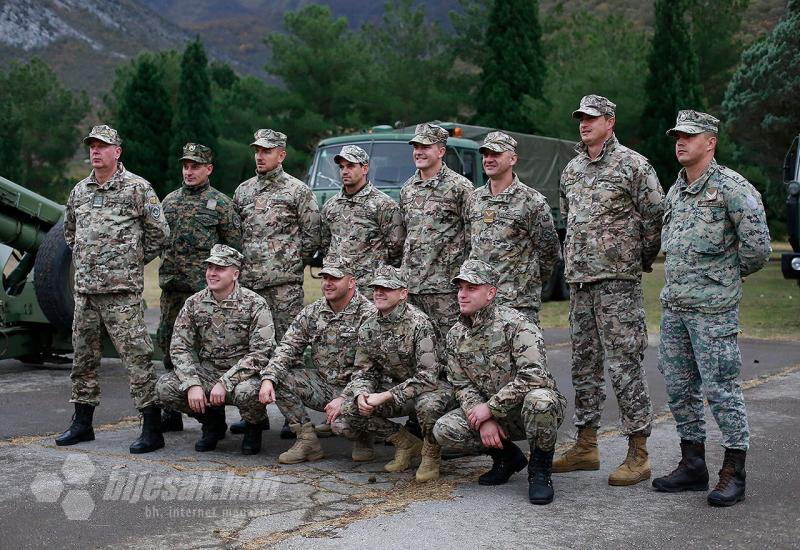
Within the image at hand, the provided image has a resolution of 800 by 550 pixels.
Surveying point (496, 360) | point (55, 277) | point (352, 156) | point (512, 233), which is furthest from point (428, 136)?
point (55, 277)

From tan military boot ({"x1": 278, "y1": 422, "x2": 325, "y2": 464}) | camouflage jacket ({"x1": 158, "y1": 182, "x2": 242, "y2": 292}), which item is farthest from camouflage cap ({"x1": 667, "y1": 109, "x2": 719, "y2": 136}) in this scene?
camouflage jacket ({"x1": 158, "y1": 182, "x2": 242, "y2": 292})

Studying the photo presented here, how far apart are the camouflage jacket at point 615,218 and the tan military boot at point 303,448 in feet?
5.71

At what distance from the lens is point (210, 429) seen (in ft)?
20.9

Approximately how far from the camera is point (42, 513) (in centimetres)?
496

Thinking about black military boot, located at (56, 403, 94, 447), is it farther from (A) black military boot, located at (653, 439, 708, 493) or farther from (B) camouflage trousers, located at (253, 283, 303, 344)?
(A) black military boot, located at (653, 439, 708, 493)

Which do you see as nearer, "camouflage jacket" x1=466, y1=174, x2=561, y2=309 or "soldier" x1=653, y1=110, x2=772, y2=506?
"soldier" x1=653, y1=110, x2=772, y2=506

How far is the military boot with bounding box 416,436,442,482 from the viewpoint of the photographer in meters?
5.63

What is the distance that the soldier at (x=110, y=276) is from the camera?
6434 mm

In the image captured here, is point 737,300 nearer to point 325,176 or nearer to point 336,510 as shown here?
point 336,510

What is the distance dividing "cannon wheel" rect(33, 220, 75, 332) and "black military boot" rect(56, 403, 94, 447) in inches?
86.5

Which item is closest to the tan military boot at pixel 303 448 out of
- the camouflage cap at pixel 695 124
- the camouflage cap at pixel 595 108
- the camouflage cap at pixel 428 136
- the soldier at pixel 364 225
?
the soldier at pixel 364 225

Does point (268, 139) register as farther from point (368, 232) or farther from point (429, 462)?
point (429, 462)

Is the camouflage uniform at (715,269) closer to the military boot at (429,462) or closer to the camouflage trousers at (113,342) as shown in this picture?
the military boot at (429,462)

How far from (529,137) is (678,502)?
480 inches
